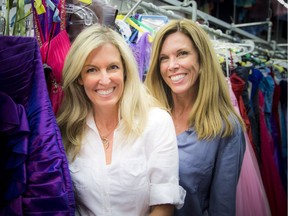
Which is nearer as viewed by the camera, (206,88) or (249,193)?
(206,88)

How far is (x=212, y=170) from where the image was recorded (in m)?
1.12

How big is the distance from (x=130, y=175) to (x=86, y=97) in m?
0.33

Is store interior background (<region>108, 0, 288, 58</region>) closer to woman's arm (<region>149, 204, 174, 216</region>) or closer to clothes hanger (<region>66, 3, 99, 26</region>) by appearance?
clothes hanger (<region>66, 3, 99, 26</region>)

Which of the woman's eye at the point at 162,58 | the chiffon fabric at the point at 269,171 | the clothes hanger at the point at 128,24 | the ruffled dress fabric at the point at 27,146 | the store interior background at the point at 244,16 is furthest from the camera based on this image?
the store interior background at the point at 244,16

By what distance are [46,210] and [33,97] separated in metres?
0.30

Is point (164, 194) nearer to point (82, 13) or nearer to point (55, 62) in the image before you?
point (55, 62)

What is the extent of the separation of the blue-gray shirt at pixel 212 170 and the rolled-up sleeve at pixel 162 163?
0.45 feet

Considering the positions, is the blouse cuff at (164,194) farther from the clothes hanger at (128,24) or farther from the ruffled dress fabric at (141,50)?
the clothes hanger at (128,24)

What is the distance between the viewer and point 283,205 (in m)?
1.85

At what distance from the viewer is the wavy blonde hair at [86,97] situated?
938mm

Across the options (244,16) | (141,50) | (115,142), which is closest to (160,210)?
(115,142)

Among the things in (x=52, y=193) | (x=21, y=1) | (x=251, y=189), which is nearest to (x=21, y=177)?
(x=52, y=193)

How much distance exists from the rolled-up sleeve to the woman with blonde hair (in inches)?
6.1

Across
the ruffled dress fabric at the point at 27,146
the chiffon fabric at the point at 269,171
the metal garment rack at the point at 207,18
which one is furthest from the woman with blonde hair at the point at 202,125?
the chiffon fabric at the point at 269,171
